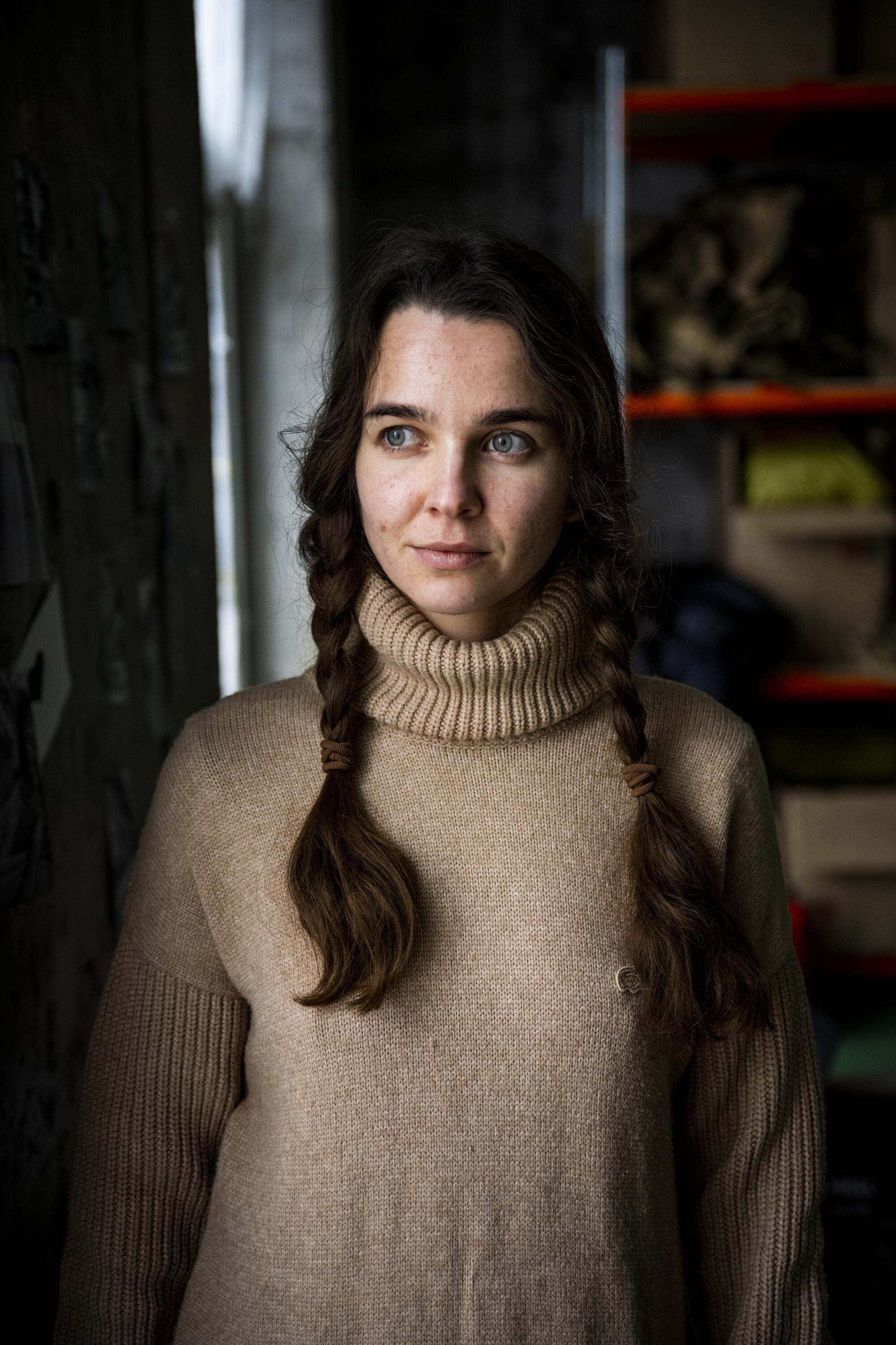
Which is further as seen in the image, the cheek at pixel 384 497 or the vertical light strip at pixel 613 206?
the vertical light strip at pixel 613 206

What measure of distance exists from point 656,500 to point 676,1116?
215 centimetres

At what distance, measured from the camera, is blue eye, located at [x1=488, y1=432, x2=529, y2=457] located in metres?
1.07

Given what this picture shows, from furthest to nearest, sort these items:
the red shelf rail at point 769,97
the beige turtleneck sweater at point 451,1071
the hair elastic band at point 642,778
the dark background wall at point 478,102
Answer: the dark background wall at point 478,102
the red shelf rail at point 769,97
the hair elastic band at point 642,778
the beige turtleneck sweater at point 451,1071

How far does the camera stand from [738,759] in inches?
46.7

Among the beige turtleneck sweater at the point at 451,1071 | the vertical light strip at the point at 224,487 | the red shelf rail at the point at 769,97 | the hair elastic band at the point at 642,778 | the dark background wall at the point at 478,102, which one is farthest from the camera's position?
the dark background wall at the point at 478,102

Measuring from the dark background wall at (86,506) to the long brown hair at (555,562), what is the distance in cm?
29

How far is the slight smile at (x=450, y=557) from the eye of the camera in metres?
1.06

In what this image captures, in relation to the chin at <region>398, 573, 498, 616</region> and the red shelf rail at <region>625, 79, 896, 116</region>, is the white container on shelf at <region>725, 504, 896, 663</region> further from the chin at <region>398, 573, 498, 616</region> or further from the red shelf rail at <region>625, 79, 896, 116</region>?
the chin at <region>398, 573, 498, 616</region>

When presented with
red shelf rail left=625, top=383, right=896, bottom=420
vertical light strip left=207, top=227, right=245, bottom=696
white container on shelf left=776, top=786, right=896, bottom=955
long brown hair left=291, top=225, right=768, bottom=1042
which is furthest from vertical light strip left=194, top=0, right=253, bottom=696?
long brown hair left=291, top=225, right=768, bottom=1042

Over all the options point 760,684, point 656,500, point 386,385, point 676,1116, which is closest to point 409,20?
point 656,500

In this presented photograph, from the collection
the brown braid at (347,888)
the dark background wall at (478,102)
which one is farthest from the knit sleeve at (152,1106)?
the dark background wall at (478,102)

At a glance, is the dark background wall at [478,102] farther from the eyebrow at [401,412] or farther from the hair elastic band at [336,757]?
the hair elastic band at [336,757]

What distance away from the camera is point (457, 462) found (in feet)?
3.40

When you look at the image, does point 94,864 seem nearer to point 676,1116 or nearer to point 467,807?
point 467,807
